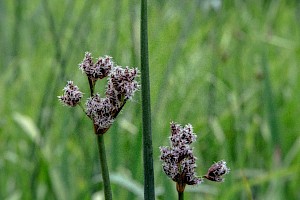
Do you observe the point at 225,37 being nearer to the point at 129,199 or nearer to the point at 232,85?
the point at 232,85

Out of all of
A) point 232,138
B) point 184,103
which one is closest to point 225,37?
point 184,103

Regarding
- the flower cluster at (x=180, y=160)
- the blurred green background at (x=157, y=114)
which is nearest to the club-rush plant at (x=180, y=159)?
the flower cluster at (x=180, y=160)

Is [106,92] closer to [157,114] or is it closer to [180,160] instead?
[180,160]

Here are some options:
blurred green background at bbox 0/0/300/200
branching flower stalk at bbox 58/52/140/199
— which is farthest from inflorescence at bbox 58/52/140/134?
blurred green background at bbox 0/0/300/200

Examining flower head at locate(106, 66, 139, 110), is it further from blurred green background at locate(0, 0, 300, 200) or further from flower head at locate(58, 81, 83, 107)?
blurred green background at locate(0, 0, 300, 200)

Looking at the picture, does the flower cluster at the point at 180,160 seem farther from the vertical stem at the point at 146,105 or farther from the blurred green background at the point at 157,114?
the blurred green background at the point at 157,114

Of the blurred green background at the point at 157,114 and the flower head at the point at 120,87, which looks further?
the blurred green background at the point at 157,114

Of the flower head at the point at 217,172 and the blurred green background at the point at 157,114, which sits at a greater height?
the blurred green background at the point at 157,114
